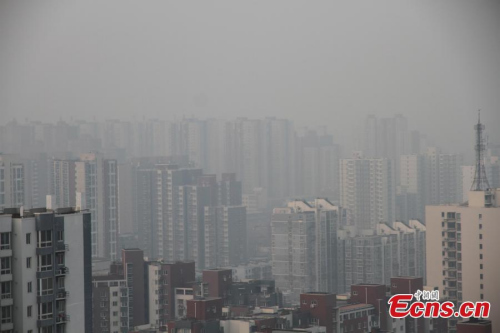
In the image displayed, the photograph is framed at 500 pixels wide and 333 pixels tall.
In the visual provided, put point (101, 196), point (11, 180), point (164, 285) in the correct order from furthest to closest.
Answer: point (101, 196) → point (164, 285) → point (11, 180)

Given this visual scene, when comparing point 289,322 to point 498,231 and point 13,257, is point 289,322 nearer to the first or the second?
point 498,231

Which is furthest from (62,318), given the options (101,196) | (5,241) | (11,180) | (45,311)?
(101,196)

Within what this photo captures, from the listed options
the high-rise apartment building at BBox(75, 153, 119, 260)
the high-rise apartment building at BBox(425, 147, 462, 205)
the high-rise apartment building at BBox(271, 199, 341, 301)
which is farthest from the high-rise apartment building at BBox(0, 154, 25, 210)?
the high-rise apartment building at BBox(425, 147, 462, 205)

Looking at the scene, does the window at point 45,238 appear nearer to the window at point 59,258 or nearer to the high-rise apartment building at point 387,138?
the window at point 59,258

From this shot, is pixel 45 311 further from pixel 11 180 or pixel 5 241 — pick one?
pixel 11 180

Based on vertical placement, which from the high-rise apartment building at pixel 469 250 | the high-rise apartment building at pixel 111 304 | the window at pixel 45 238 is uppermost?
the window at pixel 45 238

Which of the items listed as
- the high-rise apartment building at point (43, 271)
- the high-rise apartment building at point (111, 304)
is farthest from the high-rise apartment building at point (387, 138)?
the high-rise apartment building at point (43, 271)

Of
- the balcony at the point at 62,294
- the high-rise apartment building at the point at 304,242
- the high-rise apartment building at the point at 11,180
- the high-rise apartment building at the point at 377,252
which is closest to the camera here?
the balcony at the point at 62,294
